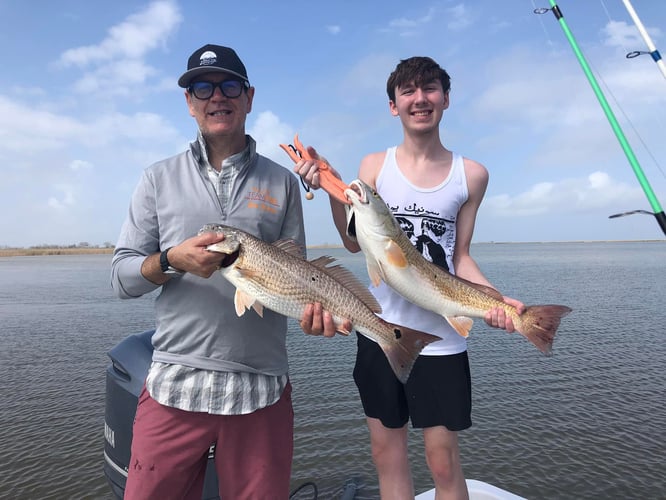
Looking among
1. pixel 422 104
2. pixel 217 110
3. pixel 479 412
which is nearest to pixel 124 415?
pixel 217 110

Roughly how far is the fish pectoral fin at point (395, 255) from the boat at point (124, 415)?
2642 millimetres

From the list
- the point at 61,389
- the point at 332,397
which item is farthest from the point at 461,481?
the point at 61,389

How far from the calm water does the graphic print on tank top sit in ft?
18.0

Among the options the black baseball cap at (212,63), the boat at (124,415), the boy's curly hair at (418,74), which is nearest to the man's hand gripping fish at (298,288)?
the black baseball cap at (212,63)

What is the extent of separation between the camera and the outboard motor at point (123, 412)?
4.33 metres

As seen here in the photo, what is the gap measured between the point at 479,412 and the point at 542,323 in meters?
Result: 8.21

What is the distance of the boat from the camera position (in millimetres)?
4340

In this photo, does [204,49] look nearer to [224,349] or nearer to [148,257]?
[148,257]

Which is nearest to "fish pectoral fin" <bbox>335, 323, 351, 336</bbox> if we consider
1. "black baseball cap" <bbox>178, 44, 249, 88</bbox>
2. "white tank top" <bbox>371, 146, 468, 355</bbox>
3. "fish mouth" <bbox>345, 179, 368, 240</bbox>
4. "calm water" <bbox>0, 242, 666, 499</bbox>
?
"white tank top" <bbox>371, 146, 468, 355</bbox>

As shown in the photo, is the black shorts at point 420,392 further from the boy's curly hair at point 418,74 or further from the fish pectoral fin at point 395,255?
the boy's curly hair at point 418,74

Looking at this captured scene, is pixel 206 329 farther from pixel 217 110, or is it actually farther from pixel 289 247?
pixel 217 110

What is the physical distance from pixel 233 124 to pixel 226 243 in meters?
0.99

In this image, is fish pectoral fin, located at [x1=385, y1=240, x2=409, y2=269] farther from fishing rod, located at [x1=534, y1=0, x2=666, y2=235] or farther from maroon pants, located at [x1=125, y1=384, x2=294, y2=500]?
fishing rod, located at [x1=534, y1=0, x2=666, y2=235]

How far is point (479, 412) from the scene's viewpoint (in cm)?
1064
